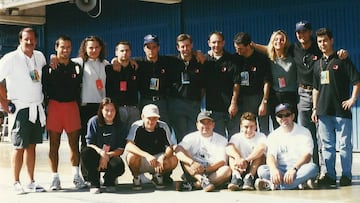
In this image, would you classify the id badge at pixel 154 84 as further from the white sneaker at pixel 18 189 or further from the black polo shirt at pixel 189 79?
the white sneaker at pixel 18 189

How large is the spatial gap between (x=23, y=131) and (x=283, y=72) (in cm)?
350

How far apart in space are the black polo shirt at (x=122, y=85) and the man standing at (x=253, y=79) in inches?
58.2

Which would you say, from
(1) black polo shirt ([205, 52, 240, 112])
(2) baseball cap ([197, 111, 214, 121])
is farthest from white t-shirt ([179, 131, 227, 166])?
(1) black polo shirt ([205, 52, 240, 112])

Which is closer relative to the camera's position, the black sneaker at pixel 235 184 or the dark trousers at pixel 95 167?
the black sneaker at pixel 235 184

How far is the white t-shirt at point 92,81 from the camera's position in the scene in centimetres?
799

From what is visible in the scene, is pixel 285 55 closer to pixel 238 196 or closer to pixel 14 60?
pixel 238 196

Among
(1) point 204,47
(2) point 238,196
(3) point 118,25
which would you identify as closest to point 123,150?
(2) point 238,196

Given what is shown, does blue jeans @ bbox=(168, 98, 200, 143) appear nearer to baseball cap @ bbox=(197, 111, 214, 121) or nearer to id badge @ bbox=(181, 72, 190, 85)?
id badge @ bbox=(181, 72, 190, 85)

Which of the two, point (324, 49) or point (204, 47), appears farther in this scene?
point (204, 47)

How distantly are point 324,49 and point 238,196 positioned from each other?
7.21 ft

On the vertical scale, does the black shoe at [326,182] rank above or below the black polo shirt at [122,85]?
below

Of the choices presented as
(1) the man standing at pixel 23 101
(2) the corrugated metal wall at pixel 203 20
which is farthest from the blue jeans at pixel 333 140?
(2) the corrugated metal wall at pixel 203 20

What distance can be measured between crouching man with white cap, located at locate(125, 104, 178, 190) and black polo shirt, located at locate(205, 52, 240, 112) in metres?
0.81

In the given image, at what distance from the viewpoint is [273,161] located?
728 cm
